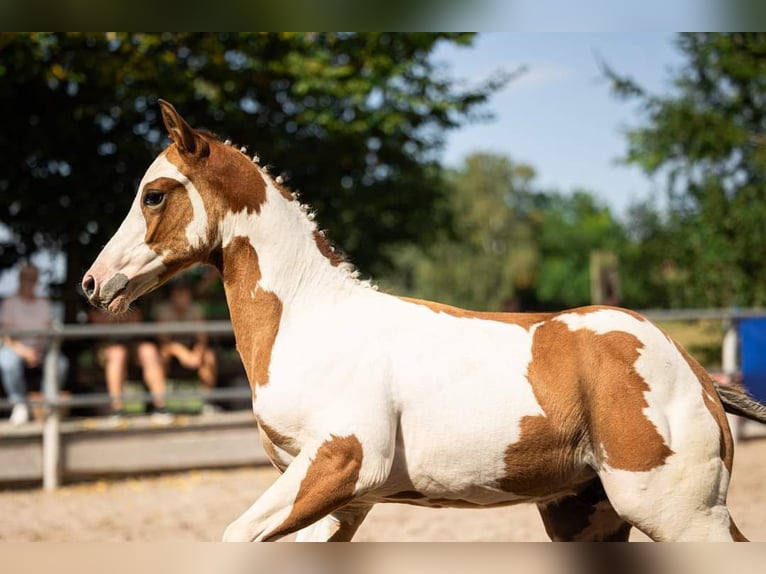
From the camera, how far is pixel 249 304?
2424 mm

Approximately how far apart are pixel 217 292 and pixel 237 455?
3245mm

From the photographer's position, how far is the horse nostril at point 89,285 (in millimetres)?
2322

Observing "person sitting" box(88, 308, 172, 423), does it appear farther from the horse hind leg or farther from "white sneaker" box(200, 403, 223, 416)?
the horse hind leg

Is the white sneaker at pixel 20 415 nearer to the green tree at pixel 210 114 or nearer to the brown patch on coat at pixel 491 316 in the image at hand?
the green tree at pixel 210 114

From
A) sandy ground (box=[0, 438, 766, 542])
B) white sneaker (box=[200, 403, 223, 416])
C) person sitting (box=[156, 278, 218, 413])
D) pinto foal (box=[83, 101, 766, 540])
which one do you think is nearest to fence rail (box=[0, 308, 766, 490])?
sandy ground (box=[0, 438, 766, 542])

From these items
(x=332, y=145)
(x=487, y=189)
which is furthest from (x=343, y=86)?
(x=487, y=189)

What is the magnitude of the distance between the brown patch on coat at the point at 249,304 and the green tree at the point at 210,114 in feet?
22.0

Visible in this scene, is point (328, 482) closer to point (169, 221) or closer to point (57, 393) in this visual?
point (169, 221)

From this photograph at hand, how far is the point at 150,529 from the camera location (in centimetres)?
552

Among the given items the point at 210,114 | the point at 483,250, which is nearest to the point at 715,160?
the point at 210,114

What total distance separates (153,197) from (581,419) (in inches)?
50.7

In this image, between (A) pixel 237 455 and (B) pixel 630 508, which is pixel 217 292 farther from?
(B) pixel 630 508

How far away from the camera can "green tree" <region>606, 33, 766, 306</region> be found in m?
13.0

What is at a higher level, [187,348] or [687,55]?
[687,55]
